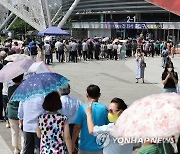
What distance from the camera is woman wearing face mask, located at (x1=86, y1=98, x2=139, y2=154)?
16.0 feet

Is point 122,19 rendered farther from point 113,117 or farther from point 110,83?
point 113,117

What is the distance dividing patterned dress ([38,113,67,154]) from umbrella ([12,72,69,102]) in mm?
620

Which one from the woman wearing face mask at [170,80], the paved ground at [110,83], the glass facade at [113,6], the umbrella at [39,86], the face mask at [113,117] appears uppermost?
the glass facade at [113,6]

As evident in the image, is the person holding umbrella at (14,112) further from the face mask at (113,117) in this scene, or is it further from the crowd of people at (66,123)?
the face mask at (113,117)

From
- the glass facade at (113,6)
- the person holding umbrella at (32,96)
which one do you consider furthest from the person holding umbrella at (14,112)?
the glass facade at (113,6)

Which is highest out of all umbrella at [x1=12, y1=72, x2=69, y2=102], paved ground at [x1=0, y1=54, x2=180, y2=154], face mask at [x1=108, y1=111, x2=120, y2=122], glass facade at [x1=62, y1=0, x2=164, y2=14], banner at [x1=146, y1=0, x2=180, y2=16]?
glass facade at [x1=62, y1=0, x2=164, y2=14]

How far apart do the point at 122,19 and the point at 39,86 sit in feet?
232

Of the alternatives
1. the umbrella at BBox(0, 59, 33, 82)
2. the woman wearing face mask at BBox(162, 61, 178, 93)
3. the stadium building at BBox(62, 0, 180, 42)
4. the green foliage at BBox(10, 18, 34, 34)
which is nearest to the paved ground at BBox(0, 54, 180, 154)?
the umbrella at BBox(0, 59, 33, 82)

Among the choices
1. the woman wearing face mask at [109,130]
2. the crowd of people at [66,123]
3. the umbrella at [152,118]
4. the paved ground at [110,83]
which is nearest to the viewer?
the umbrella at [152,118]

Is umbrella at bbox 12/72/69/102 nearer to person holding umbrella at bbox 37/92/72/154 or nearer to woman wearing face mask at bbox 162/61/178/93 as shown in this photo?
person holding umbrella at bbox 37/92/72/154

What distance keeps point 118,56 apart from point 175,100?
29.4 meters

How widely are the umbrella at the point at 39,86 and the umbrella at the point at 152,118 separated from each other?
2.09 meters

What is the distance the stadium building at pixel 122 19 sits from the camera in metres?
60.7

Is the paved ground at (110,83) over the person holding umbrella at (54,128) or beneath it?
beneath
